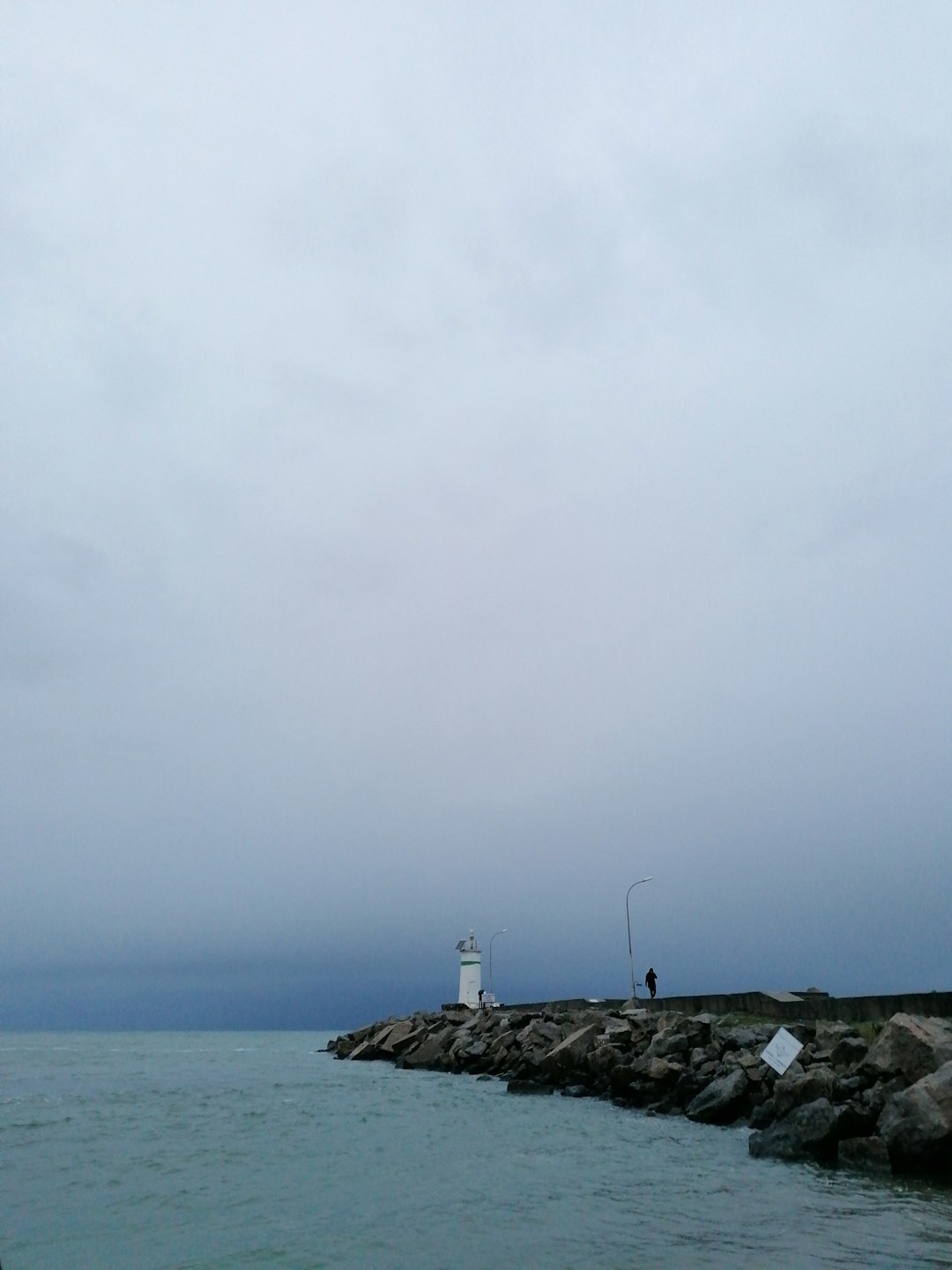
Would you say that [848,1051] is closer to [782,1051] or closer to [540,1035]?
[782,1051]

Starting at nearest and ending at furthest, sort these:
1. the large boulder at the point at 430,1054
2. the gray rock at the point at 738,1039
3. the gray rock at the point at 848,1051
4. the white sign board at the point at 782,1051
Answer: the gray rock at the point at 848,1051, the white sign board at the point at 782,1051, the gray rock at the point at 738,1039, the large boulder at the point at 430,1054

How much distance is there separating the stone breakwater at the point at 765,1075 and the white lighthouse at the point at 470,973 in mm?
20266

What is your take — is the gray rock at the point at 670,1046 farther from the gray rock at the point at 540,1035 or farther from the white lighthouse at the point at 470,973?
the white lighthouse at the point at 470,973

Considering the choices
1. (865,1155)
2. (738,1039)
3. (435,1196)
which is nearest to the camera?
(435,1196)

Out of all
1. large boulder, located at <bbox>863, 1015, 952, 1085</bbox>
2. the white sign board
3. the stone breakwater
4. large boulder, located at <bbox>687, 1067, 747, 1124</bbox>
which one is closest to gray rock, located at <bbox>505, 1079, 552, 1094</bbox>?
the stone breakwater

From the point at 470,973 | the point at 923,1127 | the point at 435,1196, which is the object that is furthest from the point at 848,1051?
the point at 470,973

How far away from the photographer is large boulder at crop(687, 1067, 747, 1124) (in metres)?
20.9

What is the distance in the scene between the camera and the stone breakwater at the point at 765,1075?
14.8 m

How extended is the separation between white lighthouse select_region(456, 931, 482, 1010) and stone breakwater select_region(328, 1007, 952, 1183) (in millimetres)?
20266

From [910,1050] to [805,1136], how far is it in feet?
7.87

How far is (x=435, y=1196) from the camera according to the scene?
15.0 metres

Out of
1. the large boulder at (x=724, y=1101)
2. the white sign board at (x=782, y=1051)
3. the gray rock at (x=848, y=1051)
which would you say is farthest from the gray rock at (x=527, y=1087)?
the gray rock at (x=848, y=1051)

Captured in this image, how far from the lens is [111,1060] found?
208 feet

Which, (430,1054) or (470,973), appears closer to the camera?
(430,1054)
